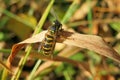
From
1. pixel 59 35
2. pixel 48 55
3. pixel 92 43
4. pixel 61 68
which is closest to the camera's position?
pixel 92 43

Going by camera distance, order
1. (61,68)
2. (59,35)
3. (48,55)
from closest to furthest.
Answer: (59,35), (48,55), (61,68)

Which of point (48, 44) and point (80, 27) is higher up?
point (48, 44)

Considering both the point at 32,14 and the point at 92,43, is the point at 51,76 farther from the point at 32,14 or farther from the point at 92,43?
the point at 92,43

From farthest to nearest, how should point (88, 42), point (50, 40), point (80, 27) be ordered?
point (80, 27) → point (50, 40) → point (88, 42)

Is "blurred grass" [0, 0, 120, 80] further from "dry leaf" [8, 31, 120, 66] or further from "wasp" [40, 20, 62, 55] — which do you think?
"dry leaf" [8, 31, 120, 66]

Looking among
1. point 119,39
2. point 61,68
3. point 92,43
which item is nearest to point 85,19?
point 119,39

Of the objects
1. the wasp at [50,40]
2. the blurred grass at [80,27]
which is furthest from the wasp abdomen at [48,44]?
the blurred grass at [80,27]

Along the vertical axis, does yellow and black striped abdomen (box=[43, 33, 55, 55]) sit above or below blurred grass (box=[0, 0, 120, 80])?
above

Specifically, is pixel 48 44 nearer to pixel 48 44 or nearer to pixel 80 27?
pixel 48 44

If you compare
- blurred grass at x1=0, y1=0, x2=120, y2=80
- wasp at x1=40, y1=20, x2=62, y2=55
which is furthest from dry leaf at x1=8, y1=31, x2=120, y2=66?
blurred grass at x1=0, y1=0, x2=120, y2=80

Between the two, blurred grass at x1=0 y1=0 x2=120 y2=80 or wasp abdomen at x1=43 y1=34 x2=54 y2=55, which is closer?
wasp abdomen at x1=43 y1=34 x2=54 y2=55

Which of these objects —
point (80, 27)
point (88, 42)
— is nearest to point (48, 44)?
point (88, 42)
